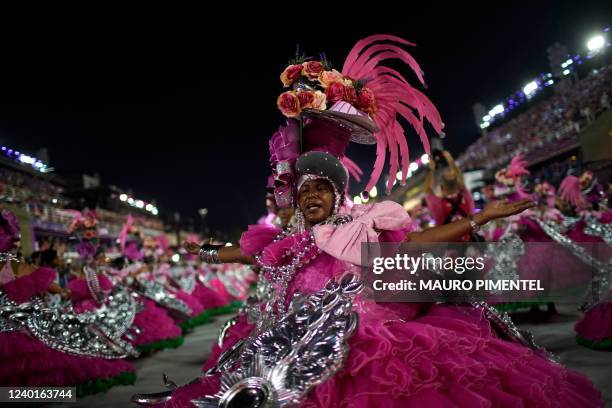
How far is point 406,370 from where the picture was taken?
76.2 inches

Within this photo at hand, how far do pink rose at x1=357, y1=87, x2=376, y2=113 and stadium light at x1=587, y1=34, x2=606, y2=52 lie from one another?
22153 millimetres

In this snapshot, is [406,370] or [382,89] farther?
[382,89]

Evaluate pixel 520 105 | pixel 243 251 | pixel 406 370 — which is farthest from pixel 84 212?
pixel 520 105

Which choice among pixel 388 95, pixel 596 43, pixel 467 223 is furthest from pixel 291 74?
pixel 596 43

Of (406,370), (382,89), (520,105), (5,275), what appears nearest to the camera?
(406,370)

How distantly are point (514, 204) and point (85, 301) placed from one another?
21.3 ft

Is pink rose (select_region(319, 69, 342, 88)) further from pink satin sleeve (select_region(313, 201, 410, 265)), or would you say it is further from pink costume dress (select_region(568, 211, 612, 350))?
pink costume dress (select_region(568, 211, 612, 350))

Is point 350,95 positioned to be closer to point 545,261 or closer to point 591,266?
point 591,266

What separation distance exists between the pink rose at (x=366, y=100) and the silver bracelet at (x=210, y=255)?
1.38 metres

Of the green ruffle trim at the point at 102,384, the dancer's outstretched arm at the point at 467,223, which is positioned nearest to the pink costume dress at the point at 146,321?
the green ruffle trim at the point at 102,384

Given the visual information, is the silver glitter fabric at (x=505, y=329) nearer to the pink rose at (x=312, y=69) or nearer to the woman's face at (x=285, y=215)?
the pink rose at (x=312, y=69)

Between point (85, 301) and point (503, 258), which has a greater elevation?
point (503, 258)

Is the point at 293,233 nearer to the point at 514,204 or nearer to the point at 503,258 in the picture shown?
the point at 514,204

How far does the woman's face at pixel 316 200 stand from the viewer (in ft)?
8.93
